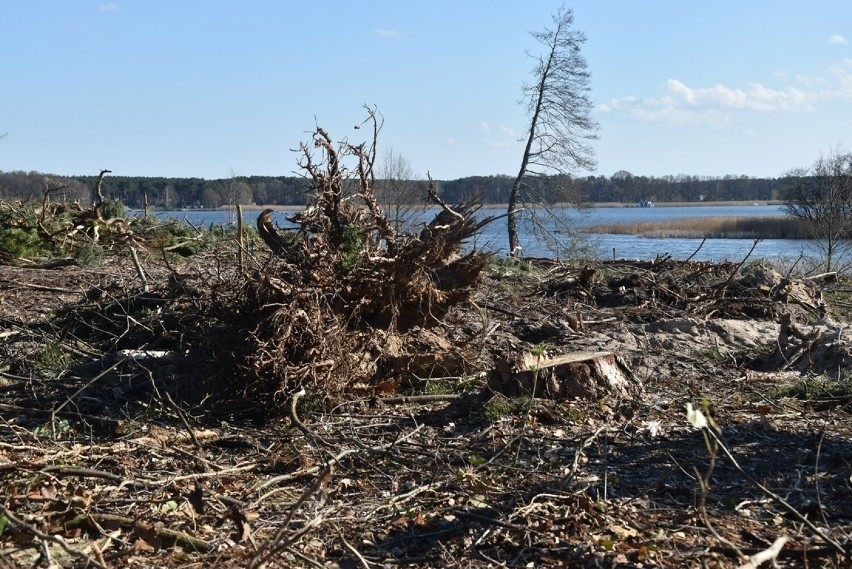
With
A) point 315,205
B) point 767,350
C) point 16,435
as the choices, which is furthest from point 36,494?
point 767,350

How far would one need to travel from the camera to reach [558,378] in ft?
20.3

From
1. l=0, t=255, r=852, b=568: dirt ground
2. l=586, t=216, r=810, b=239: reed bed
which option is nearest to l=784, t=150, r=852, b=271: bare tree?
l=586, t=216, r=810, b=239: reed bed

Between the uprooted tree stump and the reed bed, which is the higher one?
the uprooted tree stump

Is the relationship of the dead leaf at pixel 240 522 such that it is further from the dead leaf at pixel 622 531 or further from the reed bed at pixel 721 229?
the reed bed at pixel 721 229

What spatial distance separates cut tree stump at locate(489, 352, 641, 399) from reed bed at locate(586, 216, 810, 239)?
38.1 m

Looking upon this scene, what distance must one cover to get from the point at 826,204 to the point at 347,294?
30.6 meters

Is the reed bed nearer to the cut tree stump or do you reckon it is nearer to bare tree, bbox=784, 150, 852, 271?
bare tree, bbox=784, 150, 852, 271

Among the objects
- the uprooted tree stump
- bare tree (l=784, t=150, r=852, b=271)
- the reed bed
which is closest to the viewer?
the uprooted tree stump

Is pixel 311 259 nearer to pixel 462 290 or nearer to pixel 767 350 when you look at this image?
pixel 462 290

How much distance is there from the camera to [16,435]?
5262 mm

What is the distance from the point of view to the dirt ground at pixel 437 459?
3775mm

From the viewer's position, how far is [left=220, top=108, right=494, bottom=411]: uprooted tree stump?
5871 millimetres

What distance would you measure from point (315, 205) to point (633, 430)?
2.82 metres

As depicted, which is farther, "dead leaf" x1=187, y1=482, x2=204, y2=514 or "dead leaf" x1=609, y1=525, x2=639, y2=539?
"dead leaf" x1=187, y1=482, x2=204, y2=514
